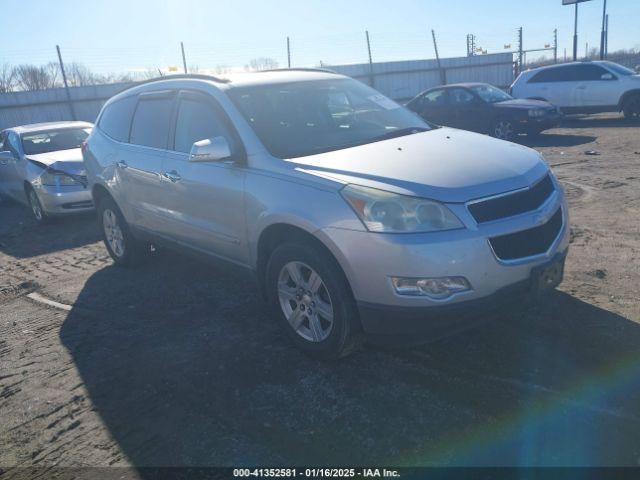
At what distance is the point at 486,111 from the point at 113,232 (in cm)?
1013

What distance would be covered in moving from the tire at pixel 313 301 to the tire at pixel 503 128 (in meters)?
10.8

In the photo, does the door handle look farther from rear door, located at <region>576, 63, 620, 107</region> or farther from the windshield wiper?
rear door, located at <region>576, 63, 620, 107</region>

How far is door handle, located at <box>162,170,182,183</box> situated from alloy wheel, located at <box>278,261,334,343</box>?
1.44 meters

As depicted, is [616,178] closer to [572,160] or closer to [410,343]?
[572,160]

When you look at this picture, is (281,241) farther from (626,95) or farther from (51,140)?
(626,95)

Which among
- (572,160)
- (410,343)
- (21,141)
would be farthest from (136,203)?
(572,160)

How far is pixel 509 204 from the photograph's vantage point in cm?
326

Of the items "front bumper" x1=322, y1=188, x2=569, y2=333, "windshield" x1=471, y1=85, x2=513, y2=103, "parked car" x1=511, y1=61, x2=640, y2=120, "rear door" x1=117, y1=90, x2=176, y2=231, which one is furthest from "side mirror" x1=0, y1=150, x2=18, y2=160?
"parked car" x1=511, y1=61, x2=640, y2=120

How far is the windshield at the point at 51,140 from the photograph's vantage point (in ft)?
31.0

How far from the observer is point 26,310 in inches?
211

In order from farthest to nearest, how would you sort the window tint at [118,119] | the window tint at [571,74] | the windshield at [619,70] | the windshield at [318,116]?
the window tint at [571,74] → the windshield at [619,70] → the window tint at [118,119] → the windshield at [318,116]

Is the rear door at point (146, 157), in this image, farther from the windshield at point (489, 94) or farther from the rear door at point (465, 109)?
the windshield at point (489, 94)

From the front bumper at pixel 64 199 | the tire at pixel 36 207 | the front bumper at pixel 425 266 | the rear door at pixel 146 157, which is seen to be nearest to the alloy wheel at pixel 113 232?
the rear door at pixel 146 157

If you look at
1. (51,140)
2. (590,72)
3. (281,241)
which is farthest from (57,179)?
(590,72)
